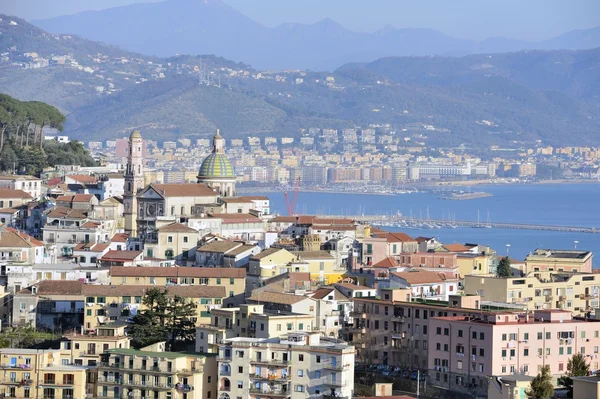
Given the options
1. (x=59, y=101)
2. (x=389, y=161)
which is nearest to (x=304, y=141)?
(x=389, y=161)

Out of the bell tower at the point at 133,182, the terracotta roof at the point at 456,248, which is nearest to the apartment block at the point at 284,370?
the terracotta roof at the point at 456,248

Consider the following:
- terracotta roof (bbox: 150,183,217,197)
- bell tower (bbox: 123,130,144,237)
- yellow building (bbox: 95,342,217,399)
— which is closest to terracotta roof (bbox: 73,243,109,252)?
bell tower (bbox: 123,130,144,237)

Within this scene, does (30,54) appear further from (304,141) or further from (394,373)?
(394,373)

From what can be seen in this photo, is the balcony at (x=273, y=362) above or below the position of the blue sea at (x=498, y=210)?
below

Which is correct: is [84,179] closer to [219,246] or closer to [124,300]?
[219,246]

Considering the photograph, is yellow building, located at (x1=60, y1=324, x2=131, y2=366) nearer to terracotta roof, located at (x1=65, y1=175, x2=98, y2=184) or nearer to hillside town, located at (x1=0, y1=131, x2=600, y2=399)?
hillside town, located at (x1=0, y1=131, x2=600, y2=399)

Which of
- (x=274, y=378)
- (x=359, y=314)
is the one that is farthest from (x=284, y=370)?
(x=359, y=314)

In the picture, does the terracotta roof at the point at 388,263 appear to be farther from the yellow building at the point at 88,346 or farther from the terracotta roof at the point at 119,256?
the yellow building at the point at 88,346
